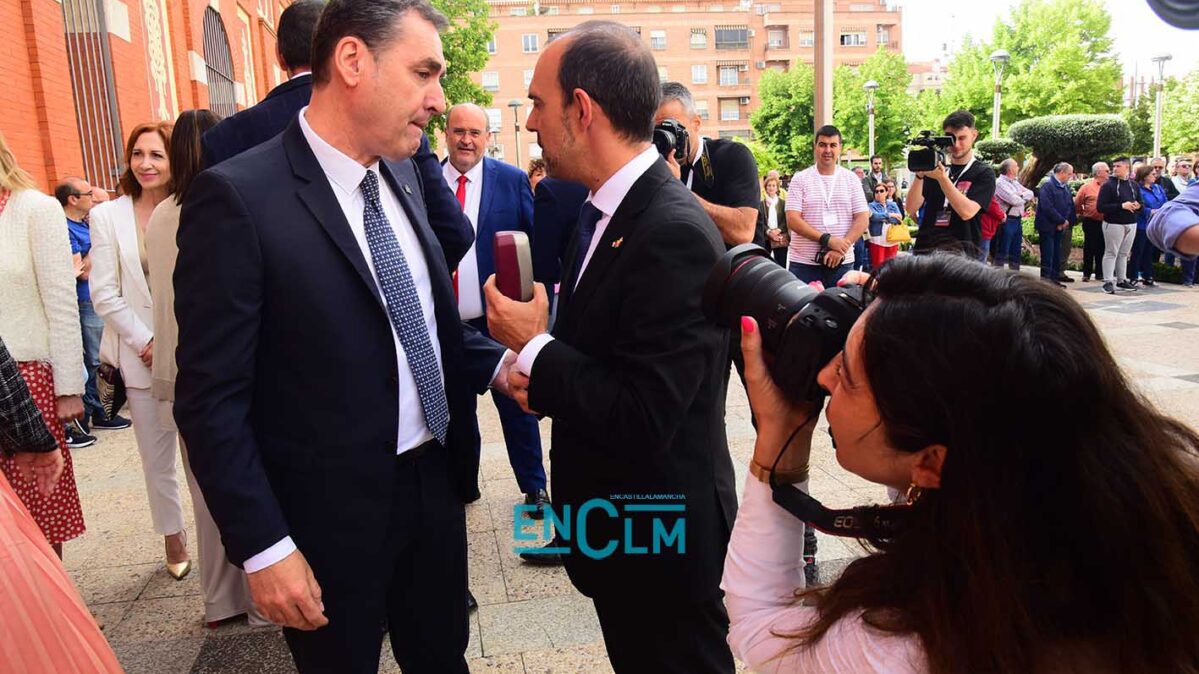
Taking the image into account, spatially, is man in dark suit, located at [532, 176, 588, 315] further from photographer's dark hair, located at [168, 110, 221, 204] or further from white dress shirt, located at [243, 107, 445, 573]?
white dress shirt, located at [243, 107, 445, 573]

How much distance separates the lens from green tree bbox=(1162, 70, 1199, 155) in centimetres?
3622

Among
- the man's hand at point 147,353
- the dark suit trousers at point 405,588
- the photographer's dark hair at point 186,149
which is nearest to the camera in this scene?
the dark suit trousers at point 405,588

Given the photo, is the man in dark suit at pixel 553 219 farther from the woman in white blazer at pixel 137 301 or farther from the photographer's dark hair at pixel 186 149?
the woman in white blazer at pixel 137 301

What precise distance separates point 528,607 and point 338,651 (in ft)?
5.04

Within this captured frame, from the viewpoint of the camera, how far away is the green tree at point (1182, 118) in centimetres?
3622

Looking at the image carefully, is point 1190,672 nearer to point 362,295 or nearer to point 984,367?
point 984,367

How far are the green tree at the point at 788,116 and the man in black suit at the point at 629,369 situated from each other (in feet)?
185

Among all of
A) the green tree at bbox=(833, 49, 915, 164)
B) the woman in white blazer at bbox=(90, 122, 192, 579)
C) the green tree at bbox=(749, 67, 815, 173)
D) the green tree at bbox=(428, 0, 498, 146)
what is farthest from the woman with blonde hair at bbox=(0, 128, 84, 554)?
the green tree at bbox=(749, 67, 815, 173)

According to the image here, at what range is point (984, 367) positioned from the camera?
40.5 inches

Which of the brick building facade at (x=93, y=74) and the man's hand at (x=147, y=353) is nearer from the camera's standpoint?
the man's hand at (x=147, y=353)

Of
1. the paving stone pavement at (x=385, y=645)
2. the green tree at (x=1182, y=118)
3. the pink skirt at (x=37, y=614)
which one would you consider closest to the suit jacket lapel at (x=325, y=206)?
the pink skirt at (x=37, y=614)

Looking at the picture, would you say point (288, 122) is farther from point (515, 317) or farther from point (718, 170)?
point (718, 170)

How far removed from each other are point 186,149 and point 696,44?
69.4 meters

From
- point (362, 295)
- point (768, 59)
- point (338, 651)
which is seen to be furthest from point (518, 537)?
point (768, 59)
